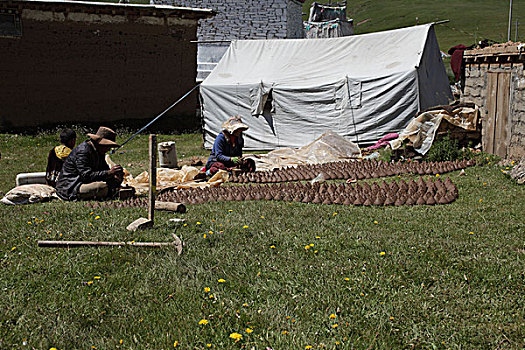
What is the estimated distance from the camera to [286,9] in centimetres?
2517

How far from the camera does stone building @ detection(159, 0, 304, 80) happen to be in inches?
993

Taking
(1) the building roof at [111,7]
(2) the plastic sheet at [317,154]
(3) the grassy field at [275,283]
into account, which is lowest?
(2) the plastic sheet at [317,154]

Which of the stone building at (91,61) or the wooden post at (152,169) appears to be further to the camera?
the stone building at (91,61)

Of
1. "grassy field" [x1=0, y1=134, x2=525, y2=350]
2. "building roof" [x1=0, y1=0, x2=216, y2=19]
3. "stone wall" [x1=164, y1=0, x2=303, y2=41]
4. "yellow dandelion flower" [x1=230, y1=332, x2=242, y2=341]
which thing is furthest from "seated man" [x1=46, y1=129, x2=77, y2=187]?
"stone wall" [x1=164, y1=0, x2=303, y2=41]

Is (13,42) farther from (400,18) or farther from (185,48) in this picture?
(400,18)

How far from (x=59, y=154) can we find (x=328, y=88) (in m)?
7.19

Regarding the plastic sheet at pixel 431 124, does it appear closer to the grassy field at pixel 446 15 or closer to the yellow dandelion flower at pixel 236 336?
the yellow dandelion flower at pixel 236 336

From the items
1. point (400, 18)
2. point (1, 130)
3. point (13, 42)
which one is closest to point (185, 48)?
point (13, 42)

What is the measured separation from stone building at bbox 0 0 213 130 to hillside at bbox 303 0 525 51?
51.0 meters

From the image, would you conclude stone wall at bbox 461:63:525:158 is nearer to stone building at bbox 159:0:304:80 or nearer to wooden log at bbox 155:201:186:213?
wooden log at bbox 155:201:186:213

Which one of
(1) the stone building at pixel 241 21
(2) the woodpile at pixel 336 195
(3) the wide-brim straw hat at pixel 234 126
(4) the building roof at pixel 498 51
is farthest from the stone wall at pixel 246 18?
(2) the woodpile at pixel 336 195

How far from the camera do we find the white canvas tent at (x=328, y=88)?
1239cm

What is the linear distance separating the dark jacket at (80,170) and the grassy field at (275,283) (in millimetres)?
1518

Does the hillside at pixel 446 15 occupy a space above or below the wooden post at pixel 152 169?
above
